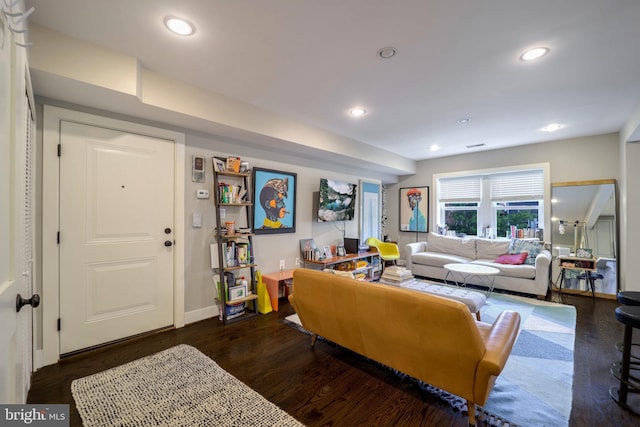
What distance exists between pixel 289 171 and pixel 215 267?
183 centimetres

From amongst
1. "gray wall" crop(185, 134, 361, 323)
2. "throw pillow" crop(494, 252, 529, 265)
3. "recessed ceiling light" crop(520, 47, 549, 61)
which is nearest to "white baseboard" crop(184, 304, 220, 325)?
"gray wall" crop(185, 134, 361, 323)

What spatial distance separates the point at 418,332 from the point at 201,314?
2662mm

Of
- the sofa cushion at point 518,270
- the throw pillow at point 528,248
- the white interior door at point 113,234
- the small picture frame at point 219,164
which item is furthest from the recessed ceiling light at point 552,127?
the white interior door at point 113,234

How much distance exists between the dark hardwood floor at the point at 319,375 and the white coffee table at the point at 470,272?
1.05 metres

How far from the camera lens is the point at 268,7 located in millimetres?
1721

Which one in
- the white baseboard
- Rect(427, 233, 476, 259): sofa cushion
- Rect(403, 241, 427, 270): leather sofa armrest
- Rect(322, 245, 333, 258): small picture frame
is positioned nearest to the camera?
the white baseboard

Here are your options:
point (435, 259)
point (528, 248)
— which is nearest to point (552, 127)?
point (528, 248)

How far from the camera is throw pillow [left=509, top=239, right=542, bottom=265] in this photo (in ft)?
14.7

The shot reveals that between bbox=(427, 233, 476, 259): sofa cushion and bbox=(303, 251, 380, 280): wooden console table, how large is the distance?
48.0 inches

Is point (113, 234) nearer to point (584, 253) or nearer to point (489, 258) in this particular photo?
point (489, 258)

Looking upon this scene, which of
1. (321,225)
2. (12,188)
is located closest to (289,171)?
(321,225)

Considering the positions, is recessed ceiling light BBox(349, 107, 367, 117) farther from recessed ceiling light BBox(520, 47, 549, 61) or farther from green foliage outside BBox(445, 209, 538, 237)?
green foliage outside BBox(445, 209, 538, 237)

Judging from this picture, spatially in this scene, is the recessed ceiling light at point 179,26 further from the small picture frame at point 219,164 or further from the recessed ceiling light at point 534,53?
the recessed ceiling light at point 534,53

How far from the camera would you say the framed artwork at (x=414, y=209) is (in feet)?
20.4
